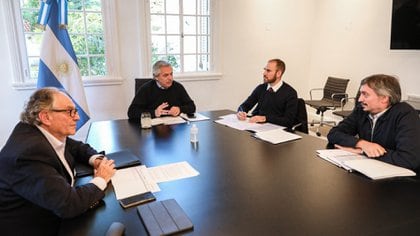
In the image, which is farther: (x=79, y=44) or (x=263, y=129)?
(x=79, y=44)

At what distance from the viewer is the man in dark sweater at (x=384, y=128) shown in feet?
4.84

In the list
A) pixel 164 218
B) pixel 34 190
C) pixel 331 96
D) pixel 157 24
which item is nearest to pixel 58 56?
pixel 157 24

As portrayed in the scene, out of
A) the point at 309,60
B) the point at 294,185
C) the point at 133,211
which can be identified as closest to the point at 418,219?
the point at 294,185

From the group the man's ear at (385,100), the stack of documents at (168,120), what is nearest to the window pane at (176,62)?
the stack of documents at (168,120)

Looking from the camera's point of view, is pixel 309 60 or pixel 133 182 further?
pixel 309 60

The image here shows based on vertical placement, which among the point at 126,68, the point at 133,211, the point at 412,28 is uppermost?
the point at 412,28

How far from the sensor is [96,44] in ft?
12.8

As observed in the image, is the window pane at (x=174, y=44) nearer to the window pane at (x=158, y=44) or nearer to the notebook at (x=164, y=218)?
the window pane at (x=158, y=44)

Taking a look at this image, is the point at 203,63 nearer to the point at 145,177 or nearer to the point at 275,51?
the point at 275,51

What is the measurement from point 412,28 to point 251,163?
3297 mm

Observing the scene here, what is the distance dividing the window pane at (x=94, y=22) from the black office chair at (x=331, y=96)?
3.18m

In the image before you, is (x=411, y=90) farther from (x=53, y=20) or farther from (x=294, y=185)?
(x=53, y=20)

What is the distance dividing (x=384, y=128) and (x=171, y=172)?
4.01ft

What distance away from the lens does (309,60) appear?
17.4 ft
